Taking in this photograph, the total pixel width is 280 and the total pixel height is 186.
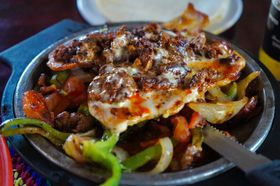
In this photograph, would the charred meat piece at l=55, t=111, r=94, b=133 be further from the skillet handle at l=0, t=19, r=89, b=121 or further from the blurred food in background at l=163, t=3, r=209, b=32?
the blurred food in background at l=163, t=3, r=209, b=32

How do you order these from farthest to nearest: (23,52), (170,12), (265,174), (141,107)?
(170,12) → (23,52) → (141,107) → (265,174)

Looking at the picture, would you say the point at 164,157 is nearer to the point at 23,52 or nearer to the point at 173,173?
the point at 173,173

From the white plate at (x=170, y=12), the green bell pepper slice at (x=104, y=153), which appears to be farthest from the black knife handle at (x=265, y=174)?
the white plate at (x=170, y=12)

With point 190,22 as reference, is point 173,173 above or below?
below

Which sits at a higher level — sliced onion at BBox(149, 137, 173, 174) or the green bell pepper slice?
the green bell pepper slice

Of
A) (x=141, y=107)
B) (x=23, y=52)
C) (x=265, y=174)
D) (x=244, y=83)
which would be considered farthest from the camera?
(x=23, y=52)

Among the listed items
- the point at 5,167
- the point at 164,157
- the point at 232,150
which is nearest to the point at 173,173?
the point at 164,157

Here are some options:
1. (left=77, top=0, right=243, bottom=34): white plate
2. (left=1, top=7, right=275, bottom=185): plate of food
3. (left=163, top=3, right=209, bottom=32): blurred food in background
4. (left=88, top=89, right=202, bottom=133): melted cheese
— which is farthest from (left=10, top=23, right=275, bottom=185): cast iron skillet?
(left=77, top=0, right=243, bottom=34): white plate
